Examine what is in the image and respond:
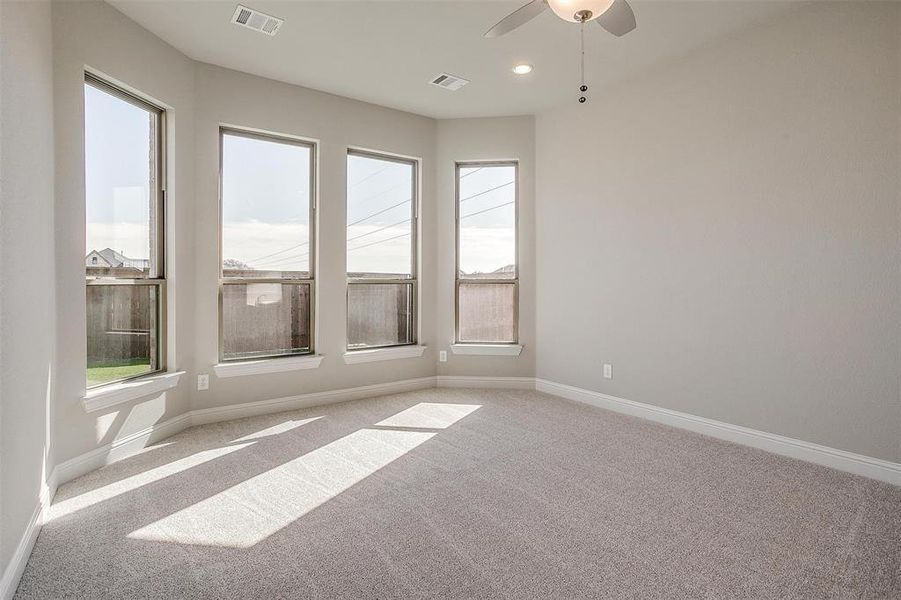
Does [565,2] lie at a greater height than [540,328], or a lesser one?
greater

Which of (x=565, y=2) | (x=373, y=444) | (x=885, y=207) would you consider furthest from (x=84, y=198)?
(x=885, y=207)

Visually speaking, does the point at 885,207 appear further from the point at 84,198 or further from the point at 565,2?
the point at 84,198

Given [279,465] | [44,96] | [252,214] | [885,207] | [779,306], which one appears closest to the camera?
[44,96]

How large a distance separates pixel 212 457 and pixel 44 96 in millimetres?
2253

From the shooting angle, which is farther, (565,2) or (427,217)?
(427,217)

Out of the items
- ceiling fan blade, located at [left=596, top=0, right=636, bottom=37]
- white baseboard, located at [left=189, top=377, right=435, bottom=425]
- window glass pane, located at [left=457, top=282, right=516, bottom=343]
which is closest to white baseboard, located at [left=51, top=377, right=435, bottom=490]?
white baseboard, located at [left=189, top=377, right=435, bottom=425]

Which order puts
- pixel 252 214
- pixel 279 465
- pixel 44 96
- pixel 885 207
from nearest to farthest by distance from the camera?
pixel 44 96 < pixel 885 207 < pixel 279 465 < pixel 252 214

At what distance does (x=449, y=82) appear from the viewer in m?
4.15

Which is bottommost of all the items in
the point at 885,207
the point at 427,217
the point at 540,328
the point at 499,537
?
the point at 499,537

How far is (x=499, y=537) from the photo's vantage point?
7.19ft

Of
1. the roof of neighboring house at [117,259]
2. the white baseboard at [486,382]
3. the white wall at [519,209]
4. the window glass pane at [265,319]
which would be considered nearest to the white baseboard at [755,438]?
the white baseboard at [486,382]

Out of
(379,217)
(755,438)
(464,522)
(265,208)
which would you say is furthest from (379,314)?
(755,438)

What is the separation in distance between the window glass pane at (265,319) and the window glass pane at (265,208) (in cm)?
15

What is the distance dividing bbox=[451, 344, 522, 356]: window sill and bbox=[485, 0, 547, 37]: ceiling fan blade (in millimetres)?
3178
